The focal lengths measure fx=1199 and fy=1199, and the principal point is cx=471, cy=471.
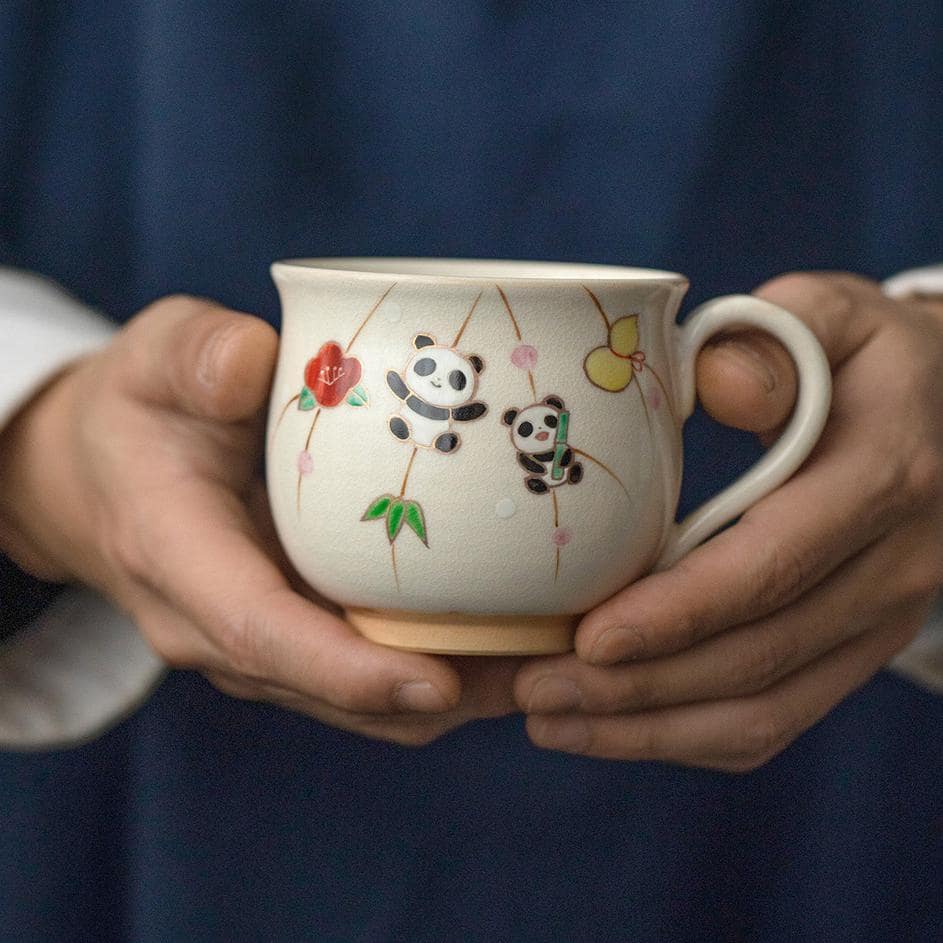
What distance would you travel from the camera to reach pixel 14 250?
1052 mm

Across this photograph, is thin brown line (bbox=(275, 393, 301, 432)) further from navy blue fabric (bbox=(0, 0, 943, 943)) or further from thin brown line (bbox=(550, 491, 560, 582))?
navy blue fabric (bbox=(0, 0, 943, 943))

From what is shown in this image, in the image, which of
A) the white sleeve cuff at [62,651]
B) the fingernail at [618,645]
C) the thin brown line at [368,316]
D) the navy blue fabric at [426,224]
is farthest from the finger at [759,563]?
the white sleeve cuff at [62,651]

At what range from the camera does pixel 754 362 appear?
726mm

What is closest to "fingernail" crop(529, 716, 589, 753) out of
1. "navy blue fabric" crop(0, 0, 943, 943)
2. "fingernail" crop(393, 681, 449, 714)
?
"fingernail" crop(393, 681, 449, 714)

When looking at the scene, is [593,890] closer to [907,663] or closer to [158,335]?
[907,663]

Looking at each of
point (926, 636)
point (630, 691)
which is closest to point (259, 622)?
point (630, 691)

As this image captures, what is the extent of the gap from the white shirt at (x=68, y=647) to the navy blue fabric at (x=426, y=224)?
0.12 meters

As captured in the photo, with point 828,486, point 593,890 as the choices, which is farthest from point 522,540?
point 593,890

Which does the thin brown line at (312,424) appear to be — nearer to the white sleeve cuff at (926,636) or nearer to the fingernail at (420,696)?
the fingernail at (420,696)

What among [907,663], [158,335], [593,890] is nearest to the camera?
[158,335]

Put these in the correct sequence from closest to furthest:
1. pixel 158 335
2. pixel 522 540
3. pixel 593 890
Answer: pixel 522 540 → pixel 158 335 → pixel 593 890

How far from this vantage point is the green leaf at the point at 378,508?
65 centimetres

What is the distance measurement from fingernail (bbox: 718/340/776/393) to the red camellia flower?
24 cm

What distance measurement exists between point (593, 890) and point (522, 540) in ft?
1.97
